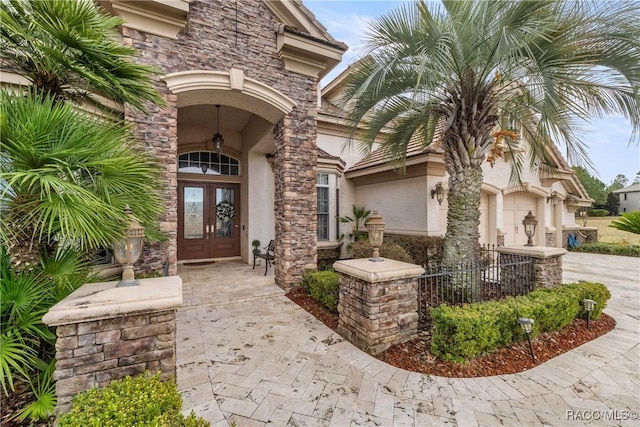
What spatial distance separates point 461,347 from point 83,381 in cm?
379

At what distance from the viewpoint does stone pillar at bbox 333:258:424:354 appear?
11.8 ft

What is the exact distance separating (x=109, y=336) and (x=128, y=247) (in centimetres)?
82

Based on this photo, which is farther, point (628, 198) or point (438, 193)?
point (628, 198)

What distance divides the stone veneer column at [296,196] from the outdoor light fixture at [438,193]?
11.9 feet

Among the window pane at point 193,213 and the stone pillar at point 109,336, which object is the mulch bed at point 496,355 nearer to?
the stone pillar at point 109,336

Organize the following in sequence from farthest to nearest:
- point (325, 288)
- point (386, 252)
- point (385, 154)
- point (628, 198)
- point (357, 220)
→ point (628, 198), point (357, 220), point (385, 154), point (386, 252), point (325, 288)

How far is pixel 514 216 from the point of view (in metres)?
10.9

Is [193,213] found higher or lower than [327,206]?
lower

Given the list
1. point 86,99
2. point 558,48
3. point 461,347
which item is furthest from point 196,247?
point 558,48

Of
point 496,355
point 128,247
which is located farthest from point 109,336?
point 496,355

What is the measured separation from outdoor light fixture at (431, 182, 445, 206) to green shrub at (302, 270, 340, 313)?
4.13 metres

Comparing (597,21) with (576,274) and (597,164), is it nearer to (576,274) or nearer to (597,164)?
(597,164)

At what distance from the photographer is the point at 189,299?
562 cm

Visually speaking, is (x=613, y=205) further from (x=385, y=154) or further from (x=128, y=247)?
(x=128, y=247)
